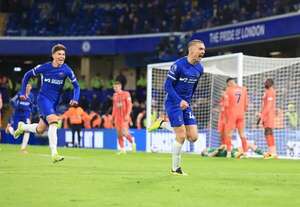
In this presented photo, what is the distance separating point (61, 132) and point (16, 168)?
2052cm

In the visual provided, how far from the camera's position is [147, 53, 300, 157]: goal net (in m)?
21.0

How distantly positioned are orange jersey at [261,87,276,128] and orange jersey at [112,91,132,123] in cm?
432

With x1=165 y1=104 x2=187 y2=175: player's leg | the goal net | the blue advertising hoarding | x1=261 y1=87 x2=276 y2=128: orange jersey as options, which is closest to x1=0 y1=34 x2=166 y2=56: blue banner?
the blue advertising hoarding

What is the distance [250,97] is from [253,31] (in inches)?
347

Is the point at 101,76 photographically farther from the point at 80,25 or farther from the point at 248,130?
the point at 248,130

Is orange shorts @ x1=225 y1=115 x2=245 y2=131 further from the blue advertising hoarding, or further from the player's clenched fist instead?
the blue advertising hoarding

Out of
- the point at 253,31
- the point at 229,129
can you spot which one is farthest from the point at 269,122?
the point at 253,31

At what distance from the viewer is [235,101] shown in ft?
→ 63.9

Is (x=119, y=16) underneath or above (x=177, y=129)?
above

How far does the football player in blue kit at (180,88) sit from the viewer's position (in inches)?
445

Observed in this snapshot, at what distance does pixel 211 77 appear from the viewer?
2342 centimetres

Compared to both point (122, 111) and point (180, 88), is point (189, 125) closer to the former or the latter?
point (180, 88)

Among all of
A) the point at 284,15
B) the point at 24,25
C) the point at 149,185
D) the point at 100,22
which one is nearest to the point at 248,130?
the point at 284,15

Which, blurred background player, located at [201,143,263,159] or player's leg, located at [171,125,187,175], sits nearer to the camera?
player's leg, located at [171,125,187,175]
